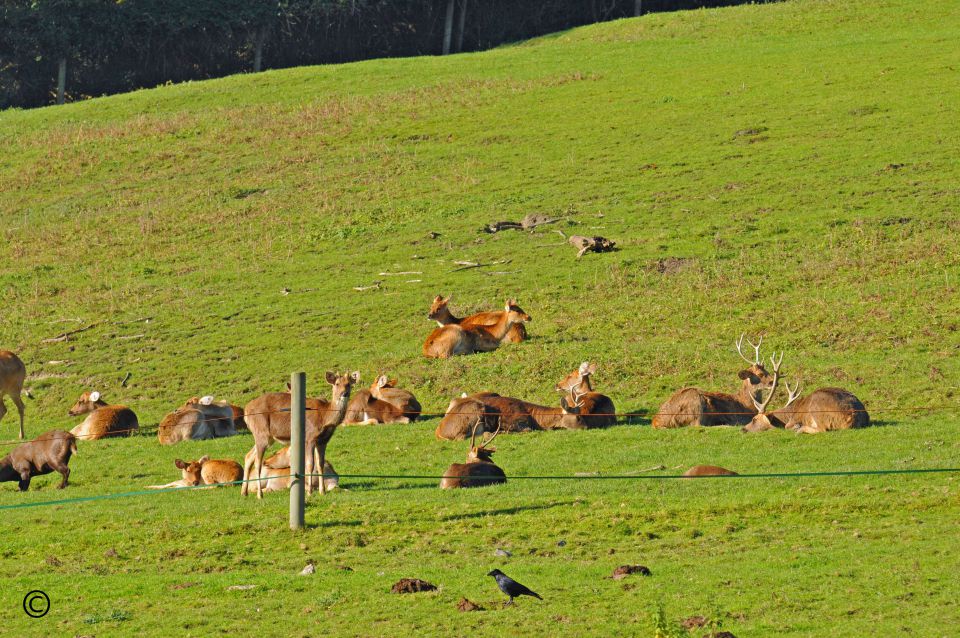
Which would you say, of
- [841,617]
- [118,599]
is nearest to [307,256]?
[118,599]

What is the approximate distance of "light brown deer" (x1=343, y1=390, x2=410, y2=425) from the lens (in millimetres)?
19672

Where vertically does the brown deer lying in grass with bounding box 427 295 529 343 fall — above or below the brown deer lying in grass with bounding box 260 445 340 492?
above

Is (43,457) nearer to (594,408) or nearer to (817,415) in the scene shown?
(594,408)

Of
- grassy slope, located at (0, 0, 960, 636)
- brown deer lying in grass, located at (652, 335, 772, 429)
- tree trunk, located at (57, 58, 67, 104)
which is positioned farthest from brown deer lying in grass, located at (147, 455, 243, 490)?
tree trunk, located at (57, 58, 67, 104)

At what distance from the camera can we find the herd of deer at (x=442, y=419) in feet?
48.5

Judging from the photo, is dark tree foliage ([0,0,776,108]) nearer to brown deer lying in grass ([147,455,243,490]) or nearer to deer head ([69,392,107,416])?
deer head ([69,392,107,416])

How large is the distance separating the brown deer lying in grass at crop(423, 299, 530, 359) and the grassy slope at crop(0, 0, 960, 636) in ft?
1.74

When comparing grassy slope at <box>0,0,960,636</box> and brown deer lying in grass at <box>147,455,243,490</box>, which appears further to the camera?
brown deer lying in grass at <box>147,455,243,490</box>

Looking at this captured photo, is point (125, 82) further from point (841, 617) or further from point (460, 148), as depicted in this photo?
point (841, 617)

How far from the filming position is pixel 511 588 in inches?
394

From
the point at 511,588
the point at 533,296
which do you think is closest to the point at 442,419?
the point at 511,588

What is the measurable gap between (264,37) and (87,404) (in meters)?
50.7

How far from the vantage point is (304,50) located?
71.2 m

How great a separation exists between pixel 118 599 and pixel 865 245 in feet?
67.4
